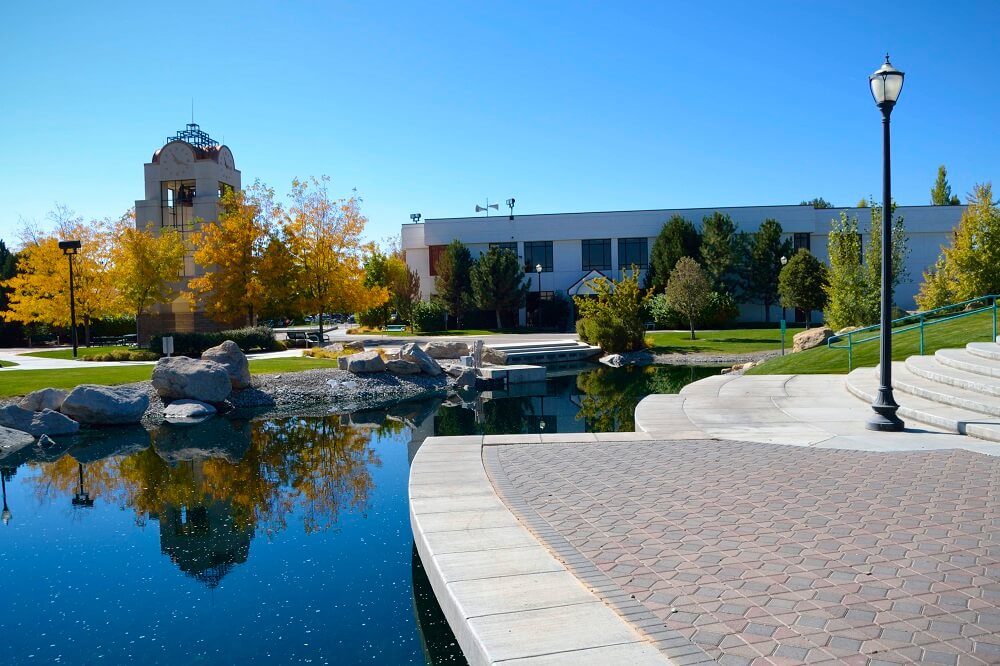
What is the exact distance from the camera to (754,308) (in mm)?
51781

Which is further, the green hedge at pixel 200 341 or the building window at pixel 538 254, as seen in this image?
the building window at pixel 538 254

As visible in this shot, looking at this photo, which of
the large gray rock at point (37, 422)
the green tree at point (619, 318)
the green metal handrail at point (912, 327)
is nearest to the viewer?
the large gray rock at point (37, 422)

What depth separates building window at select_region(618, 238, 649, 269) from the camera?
174ft

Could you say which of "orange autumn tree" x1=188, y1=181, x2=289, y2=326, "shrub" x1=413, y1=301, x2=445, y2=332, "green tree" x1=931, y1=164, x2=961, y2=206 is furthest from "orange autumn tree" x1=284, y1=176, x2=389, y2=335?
"green tree" x1=931, y1=164, x2=961, y2=206

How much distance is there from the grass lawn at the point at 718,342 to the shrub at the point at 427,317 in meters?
16.1

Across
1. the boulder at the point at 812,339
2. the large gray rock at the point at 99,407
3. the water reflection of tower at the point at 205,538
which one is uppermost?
the boulder at the point at 812,339

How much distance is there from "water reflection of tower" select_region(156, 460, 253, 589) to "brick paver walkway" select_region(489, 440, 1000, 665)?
306 cm

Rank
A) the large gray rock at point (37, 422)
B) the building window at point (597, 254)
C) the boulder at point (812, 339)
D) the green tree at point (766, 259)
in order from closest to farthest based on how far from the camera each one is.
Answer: the large gray rock at point (37, 422) → the boulder at point (812, 339) → the green tree at point (766, 259) → the building window at point (597, 254)

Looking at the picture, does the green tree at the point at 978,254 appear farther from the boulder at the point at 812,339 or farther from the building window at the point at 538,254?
the building window at the point at 538,254

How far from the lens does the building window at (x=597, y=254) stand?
53.5m

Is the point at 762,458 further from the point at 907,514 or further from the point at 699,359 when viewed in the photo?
the point at 699,359

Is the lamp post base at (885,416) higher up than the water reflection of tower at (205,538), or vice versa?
the lamp post base at (885,416)

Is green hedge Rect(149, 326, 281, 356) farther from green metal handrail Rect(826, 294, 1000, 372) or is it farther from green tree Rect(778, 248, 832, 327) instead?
green tree Rect(778, 248, 832, 327)

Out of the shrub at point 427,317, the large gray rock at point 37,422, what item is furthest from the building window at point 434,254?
the large gray rock at point 37,422
